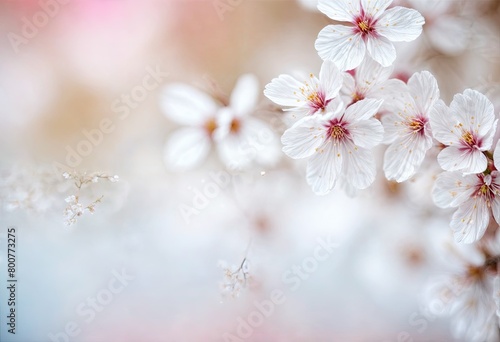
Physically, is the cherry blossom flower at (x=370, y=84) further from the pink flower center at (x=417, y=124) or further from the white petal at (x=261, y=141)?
the white petal at (x=261, y=141)

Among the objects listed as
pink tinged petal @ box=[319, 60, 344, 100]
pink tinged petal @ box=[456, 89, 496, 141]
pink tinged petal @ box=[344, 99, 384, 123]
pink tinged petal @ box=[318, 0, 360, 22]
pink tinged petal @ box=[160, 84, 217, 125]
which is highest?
pink tinged petal @ box=[160, 84, 217, 125]

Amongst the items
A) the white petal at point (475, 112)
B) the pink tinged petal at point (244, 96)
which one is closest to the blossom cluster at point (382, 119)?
the white petal at point (475, 112)

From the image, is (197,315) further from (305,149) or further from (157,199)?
(305,149)

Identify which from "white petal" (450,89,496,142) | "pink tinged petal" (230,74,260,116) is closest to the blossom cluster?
"white petal" (450,89,496,142)

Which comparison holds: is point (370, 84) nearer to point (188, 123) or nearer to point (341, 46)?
point (341, 46)

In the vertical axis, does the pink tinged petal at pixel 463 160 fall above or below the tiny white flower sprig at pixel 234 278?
below

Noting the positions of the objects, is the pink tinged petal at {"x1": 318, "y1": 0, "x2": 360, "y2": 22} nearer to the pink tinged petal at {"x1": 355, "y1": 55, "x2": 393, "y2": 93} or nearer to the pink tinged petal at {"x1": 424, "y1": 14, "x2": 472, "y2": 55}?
the pink tinged petal at {"x1": 355, "y1": 55, "x2": 393, "y2": 93}

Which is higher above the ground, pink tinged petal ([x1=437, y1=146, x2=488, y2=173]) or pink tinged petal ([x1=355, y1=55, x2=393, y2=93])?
pink tinged petal ([x1=355, y1=55, x2=393, y2=93])
